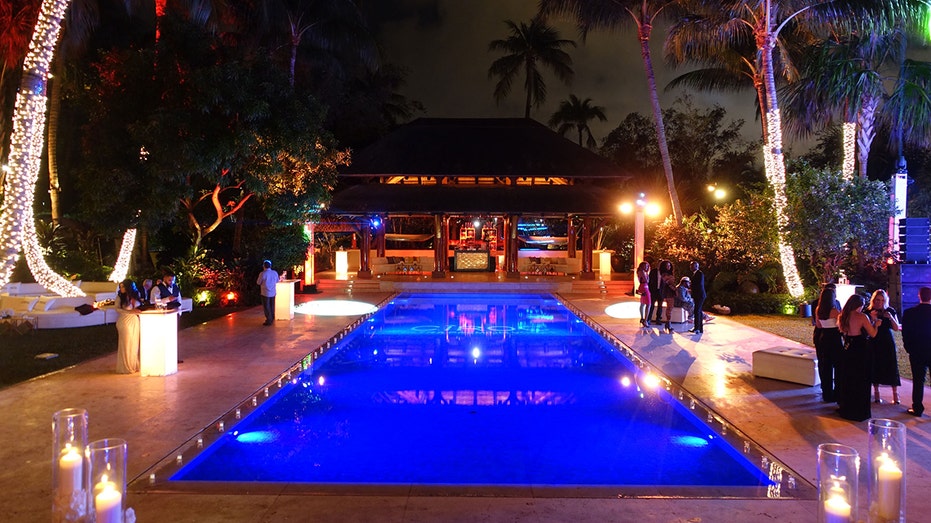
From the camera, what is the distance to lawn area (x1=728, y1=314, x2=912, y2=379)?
1272cm

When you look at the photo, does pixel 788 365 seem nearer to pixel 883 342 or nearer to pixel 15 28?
pixel 883 342

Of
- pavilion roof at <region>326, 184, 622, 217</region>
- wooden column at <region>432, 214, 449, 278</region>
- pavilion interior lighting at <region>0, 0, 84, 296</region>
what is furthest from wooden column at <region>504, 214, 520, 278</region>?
pavilion interior lighting at <region>0, 0, 84, 296</region>

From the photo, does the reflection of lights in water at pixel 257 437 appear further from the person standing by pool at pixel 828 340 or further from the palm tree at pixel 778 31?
the palm tree at pixel 778 31

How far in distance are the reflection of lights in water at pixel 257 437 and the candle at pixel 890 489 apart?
513 cm

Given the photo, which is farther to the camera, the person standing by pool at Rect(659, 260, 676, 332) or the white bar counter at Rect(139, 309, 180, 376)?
the person standing by pool at Rect(659, 260, 676, 332)

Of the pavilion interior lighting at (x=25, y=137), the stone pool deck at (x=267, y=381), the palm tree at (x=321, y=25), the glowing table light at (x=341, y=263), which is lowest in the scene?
the stone pool deck at (x=267, y=381)

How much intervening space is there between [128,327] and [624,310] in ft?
40.4

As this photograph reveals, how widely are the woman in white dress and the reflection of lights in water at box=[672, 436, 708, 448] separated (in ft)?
22.8

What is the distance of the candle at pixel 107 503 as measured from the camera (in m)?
3.52

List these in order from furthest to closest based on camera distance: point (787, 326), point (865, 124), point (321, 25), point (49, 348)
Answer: point (321, 25) < point (865, 124) < point (787, 326) < point (49, 348)

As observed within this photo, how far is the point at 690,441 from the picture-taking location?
6500mm

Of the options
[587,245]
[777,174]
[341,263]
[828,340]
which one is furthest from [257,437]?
[587,245]

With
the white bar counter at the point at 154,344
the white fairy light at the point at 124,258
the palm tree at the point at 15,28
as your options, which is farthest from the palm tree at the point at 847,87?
the palm tree at the point at 15,28

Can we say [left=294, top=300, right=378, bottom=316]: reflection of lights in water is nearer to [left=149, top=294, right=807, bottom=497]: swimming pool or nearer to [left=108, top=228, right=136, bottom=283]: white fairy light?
[left=108, top=228, right=136, bottom=283]: white fairy light
